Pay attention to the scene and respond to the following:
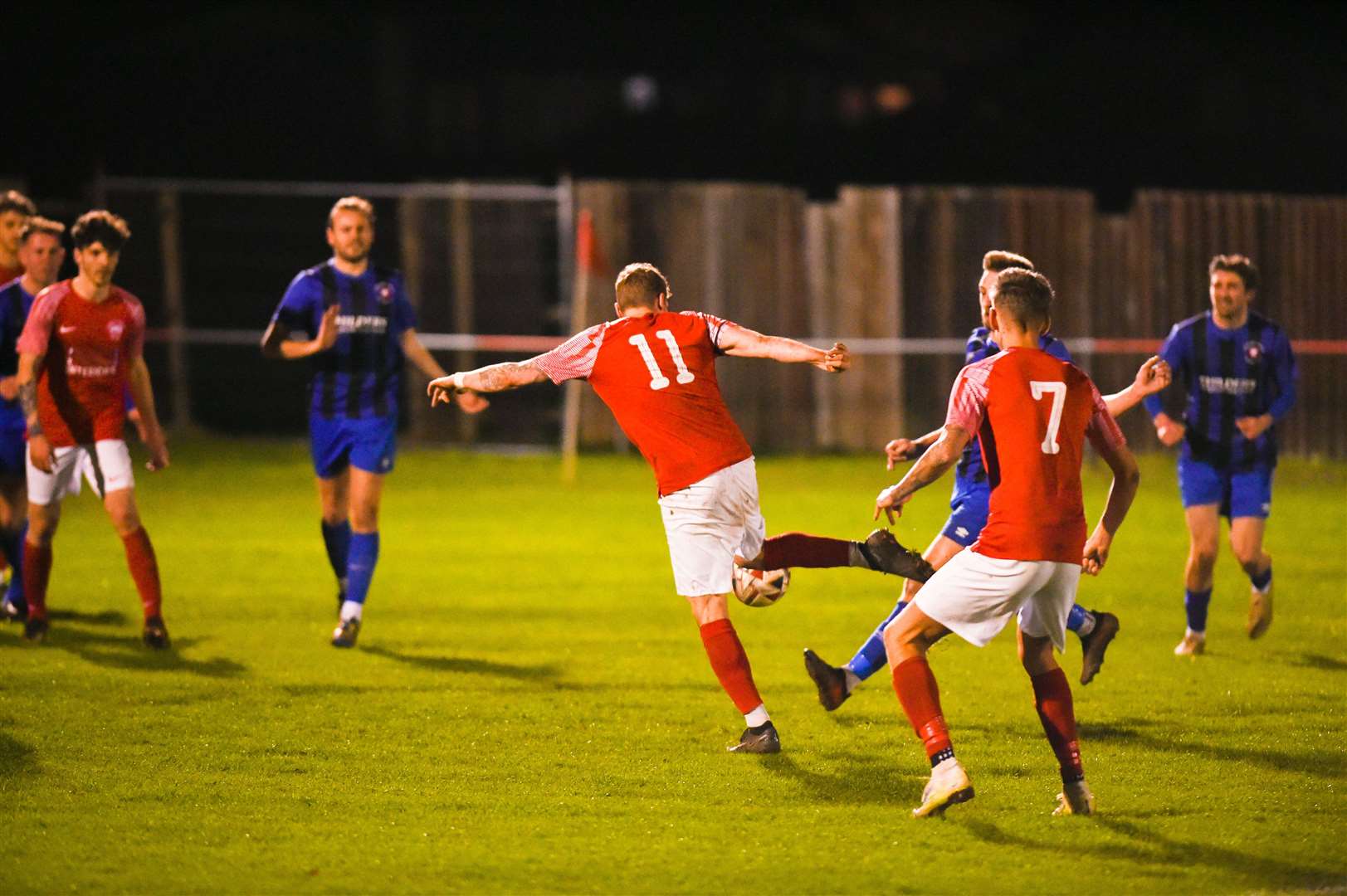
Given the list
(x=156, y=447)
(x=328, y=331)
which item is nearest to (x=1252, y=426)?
(x=328, y=331)

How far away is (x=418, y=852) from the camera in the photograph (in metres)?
5.67

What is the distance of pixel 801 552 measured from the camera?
23.4 feet

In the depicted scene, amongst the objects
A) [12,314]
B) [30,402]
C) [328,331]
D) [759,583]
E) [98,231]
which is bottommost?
[759,583]

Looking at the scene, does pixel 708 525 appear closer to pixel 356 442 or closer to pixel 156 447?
pixel 356 442

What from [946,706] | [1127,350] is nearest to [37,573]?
[946,706]

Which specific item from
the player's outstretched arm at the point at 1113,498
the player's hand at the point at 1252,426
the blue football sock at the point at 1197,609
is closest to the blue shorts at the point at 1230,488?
the player's hand at the point at 1252,426

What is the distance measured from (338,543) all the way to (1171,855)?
18.4ft

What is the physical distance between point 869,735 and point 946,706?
668 mm

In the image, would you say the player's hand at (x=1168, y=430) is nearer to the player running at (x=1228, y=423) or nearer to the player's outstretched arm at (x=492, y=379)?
the player running at (x=1228, y=423)

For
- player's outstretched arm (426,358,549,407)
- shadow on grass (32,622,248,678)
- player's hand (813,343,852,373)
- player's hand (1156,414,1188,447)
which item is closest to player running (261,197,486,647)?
shadow on grass (32,622,248,678)

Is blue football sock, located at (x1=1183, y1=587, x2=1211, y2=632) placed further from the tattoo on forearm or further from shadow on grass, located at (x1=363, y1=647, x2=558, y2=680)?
the tattoo on forearm

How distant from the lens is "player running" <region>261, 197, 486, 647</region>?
9.54 meters

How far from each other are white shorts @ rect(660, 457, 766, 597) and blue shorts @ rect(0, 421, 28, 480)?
4.68 metres

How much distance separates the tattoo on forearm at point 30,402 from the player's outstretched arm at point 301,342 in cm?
118
